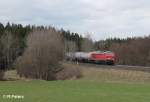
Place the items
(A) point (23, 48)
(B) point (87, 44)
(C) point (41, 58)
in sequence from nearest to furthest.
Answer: (C) point (41, 58) < (A) point (23, 48) < (B) point (87, 44)

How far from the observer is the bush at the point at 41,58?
7406 cm

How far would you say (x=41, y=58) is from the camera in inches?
3066

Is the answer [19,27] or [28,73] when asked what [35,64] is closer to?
[28,73]

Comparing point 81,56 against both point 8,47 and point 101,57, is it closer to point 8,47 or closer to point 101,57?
point 101,57

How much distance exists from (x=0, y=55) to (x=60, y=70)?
54.5m

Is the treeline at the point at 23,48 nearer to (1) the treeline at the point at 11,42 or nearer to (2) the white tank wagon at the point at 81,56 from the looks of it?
(1) the treeline at the point at 11,42

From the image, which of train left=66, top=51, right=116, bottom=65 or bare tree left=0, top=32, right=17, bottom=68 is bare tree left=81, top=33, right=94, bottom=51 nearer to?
bare tree left=0, top=32, right=17, bottom=68

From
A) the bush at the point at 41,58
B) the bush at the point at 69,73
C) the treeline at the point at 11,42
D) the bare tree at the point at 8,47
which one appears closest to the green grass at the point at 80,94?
the bush at the point at 69,73

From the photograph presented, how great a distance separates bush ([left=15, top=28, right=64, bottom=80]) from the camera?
243 ft

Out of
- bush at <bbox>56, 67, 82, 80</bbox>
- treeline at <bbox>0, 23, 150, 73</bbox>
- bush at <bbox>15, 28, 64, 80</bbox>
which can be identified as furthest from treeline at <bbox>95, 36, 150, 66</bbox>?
bush at <bbox>56, 67, 82, 80</bbox>

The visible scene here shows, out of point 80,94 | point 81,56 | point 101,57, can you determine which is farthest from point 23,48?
point 80,94

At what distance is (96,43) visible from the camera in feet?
618

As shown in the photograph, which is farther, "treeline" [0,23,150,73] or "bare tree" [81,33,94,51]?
"bare tree" [81,33,94,51]

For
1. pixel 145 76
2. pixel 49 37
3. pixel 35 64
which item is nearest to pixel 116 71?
pixel 145 76
